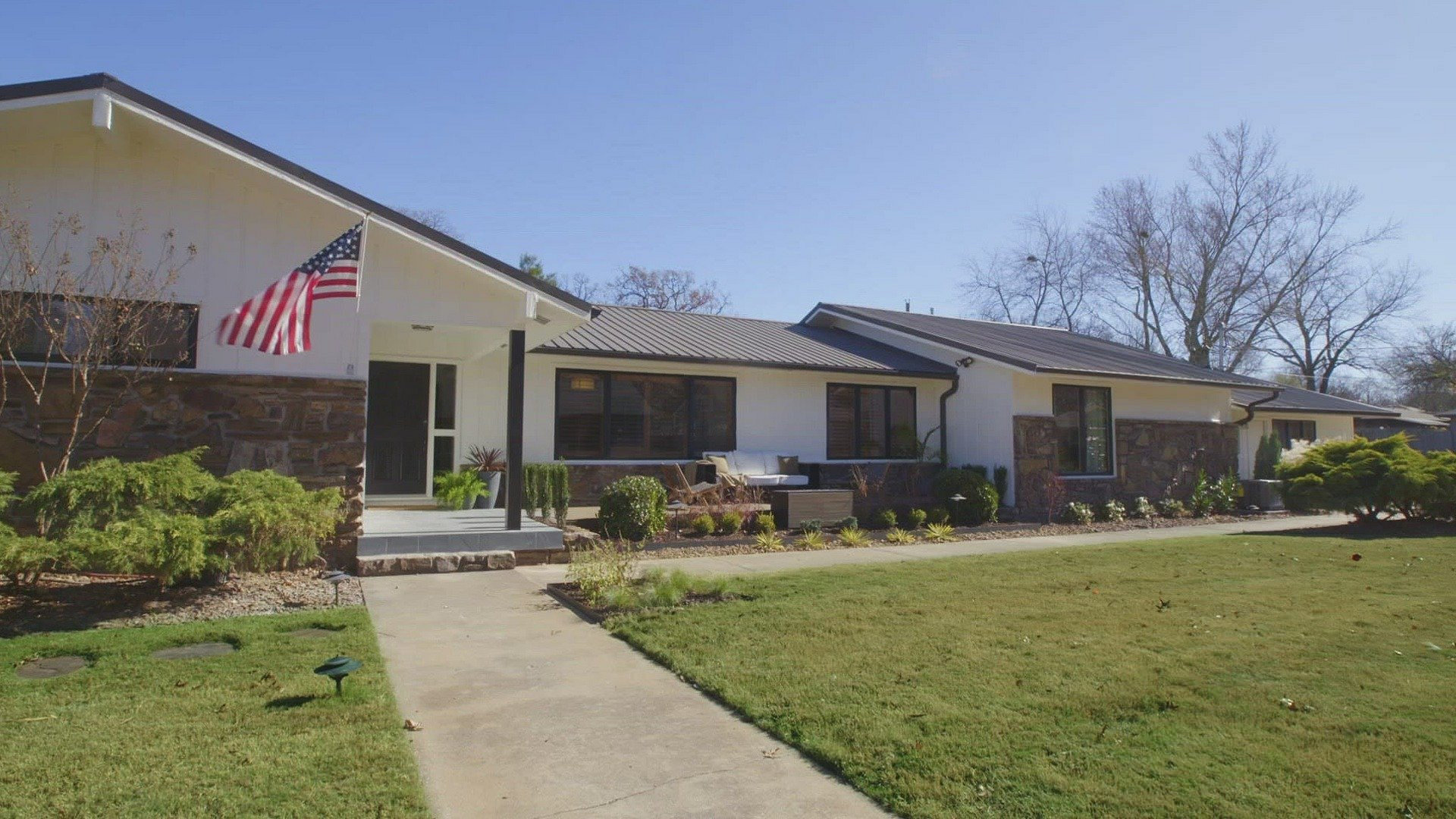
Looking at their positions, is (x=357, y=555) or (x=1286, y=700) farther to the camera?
(x=357, y=555)

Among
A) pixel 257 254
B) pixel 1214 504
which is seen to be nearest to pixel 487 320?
pixel 257 254

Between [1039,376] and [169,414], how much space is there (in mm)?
13577

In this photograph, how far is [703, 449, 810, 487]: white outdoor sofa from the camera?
1452cm

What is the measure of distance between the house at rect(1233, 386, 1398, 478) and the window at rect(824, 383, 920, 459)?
947cm

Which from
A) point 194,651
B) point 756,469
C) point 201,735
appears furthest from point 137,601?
point 756,469

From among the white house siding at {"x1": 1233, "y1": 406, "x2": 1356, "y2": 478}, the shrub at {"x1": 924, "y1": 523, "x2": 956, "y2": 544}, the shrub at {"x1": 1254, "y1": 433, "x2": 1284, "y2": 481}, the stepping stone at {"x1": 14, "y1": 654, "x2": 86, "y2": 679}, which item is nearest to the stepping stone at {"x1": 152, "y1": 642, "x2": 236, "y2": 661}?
the stepping stone at {"x1": 14, "y1": 654, "x2": 86, "y2": 679}

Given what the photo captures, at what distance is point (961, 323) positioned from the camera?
22906mm

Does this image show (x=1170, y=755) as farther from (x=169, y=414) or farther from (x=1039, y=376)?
(x=1039, y=376)

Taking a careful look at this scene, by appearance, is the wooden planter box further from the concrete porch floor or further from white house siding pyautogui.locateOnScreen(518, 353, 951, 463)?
the concrete porch floor

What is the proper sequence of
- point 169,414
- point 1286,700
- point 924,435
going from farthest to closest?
point 924,435
point 169,414
point 1286,700

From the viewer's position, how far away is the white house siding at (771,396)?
543 inches

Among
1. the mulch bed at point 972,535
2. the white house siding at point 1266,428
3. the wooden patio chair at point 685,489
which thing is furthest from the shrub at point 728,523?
the white house siding at point 1266,428

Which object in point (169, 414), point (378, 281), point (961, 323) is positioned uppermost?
point (961, 323)

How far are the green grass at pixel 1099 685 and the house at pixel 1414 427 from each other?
23790 millimetres
